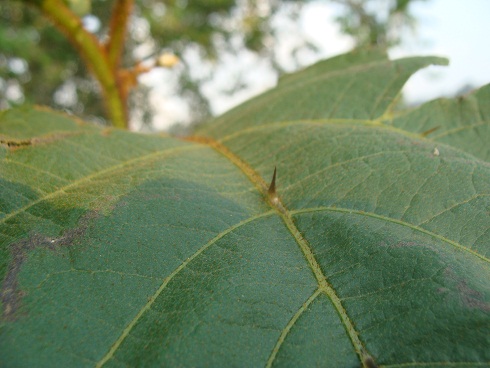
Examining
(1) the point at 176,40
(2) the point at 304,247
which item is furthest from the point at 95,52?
(1) the point at 176,40

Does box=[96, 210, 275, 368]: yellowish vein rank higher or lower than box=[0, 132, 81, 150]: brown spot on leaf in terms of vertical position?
lower

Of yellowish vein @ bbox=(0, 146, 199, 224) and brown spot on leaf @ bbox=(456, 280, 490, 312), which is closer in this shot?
brown spot on leaf @ bbox=(456, 280, 490, 312)

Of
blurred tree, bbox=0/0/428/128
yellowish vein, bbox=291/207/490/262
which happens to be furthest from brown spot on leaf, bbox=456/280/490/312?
blurred tree, bbox=0/0/428/128

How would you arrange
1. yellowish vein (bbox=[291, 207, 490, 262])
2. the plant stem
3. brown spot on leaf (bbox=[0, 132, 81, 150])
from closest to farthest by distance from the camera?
yellowish vein (bbox=[291, 207, 490, 262])
brown spot on leaf (bbox=[0, 132, 81, 150])
the plant stem

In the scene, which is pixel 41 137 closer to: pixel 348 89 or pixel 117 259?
pixel 117 259

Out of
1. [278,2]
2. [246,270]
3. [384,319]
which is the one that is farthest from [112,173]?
[278,2]

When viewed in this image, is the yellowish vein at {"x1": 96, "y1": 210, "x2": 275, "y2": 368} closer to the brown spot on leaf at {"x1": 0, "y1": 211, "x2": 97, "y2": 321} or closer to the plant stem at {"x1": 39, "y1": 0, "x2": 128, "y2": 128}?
the brown spot on leaf at {"x1": 0, "y1": 211, "x2": 97, "y2": 321}

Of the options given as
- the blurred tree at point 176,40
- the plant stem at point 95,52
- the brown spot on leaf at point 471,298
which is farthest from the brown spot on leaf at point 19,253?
the blurred tree at point 176,40

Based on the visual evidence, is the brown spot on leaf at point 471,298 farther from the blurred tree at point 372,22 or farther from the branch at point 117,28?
the blurred tree at point 372,22
